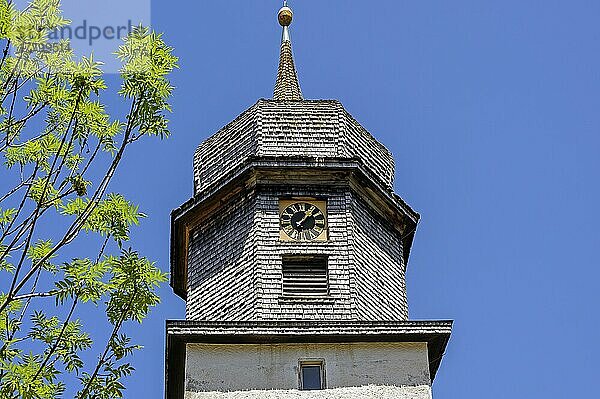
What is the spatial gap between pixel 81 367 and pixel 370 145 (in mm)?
17625

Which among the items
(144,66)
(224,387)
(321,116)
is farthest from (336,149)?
(144,66)

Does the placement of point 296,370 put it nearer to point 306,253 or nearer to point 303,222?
point 306,253

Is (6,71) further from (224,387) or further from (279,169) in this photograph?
(279,169)

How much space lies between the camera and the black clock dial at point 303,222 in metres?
26.9

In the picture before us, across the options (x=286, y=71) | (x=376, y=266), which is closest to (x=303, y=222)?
(x=376, y=266)

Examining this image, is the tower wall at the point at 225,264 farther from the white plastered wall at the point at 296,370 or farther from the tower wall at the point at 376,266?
the tower wall at the point at 376,266

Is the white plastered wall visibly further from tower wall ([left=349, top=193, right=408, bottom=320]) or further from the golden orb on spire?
the golden orb on spire

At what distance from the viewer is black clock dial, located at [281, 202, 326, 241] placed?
26938mm

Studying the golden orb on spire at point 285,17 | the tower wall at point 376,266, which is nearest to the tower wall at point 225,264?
the tower wall at point 376,266

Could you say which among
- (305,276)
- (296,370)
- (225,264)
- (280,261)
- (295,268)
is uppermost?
(225,264)

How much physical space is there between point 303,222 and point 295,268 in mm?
1106

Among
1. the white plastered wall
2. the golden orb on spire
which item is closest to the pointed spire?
the golden orb on spire

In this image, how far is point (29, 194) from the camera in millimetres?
13125

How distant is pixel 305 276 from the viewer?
86.1ft
